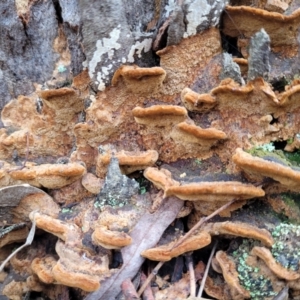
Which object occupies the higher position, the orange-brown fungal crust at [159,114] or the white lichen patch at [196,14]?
the white lichen patch at [196,14]

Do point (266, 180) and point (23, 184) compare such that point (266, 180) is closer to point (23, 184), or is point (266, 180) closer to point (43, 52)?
point (23, 184)

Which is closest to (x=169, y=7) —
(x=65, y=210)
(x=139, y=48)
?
(x=139, y=48)

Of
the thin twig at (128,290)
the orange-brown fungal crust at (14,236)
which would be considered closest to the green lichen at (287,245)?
the thin twig at (128,290)

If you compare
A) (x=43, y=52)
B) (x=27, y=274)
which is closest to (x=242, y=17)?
(x=43, y=52)

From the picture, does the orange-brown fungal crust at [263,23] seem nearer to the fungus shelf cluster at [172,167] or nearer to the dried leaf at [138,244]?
the fungus shelf cluster at [172,167]

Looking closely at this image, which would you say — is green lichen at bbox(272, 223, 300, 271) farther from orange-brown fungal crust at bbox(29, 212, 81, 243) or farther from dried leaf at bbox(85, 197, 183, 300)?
orange-brown fungal crust at bbox(29, 212, 81, 243)

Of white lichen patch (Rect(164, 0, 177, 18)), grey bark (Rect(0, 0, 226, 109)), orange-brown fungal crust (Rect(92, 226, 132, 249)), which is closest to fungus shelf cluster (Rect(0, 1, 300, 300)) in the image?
orange-brown fungal crust (Rect(92, 226, 132, 249))
